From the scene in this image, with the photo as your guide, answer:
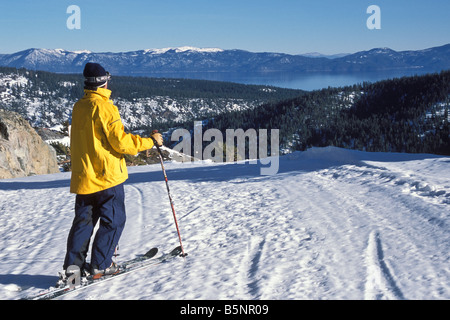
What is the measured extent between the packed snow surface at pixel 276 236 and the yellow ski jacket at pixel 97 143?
1.18m

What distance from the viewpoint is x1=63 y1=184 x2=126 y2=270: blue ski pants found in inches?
162

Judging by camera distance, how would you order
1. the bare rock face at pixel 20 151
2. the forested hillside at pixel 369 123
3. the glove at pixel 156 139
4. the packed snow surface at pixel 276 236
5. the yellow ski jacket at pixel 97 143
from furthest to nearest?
the forested hillside at pixel 369 123, the bare rock face at pixel 20 151, the glove at pixel 156 139, the packed snow surface at pixel 276 236, the yellow ski jacket at pixel 97 143

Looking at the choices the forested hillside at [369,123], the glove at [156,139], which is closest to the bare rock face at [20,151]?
the glove at [156,139]

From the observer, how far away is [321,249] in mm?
5082

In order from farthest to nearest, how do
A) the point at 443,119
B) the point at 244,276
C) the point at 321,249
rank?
1. the point at 443,119
2. the point at 321,249
3. the point at 244,276

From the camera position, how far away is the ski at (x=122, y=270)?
3.96m

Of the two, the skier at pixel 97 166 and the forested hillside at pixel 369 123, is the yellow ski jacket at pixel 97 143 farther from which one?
the forested hillside at pixel 369 123

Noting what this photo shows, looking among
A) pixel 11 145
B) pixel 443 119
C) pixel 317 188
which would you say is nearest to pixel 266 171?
pixel 317 188

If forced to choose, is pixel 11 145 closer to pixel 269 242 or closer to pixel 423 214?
pixel 269 242

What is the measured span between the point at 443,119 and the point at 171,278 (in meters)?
186

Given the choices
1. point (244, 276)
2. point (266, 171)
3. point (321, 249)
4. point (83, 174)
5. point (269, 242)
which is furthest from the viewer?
Result: point (266, 171)

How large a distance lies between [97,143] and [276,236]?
9.99ft

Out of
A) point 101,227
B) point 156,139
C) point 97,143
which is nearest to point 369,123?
point 156,139

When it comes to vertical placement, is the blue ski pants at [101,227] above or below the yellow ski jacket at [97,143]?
below
